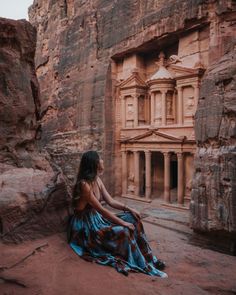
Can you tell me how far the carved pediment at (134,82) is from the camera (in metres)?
14.7

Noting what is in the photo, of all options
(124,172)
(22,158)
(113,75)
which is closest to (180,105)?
(113,75)

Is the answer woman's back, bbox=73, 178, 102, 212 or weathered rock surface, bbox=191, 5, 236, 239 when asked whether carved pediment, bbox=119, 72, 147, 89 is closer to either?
weathered rock surface, bbox=191, 5, 236, 239

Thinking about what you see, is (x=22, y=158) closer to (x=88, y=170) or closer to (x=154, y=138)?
(x=88, y=170)

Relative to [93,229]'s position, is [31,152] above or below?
above

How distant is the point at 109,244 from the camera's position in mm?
2871

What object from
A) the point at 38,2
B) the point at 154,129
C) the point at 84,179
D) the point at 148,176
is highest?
the point at 38,2

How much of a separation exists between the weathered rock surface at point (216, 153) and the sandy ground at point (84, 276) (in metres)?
5.38

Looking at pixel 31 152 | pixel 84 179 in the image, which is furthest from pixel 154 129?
pixel 84 179

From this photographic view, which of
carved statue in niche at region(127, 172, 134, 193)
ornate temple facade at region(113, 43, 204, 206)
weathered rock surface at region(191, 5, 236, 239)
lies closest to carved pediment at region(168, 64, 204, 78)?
ornate temple facade at region(113, 43, 204, 206)

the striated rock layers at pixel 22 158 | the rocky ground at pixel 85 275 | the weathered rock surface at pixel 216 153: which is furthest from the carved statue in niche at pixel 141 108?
the rocky ground at pixel 85 275

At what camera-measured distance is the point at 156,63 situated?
14.6 meters

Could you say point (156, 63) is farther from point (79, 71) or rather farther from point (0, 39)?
point (0, 39)

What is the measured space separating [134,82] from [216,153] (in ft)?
24.7

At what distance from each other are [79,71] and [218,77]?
10.4m
